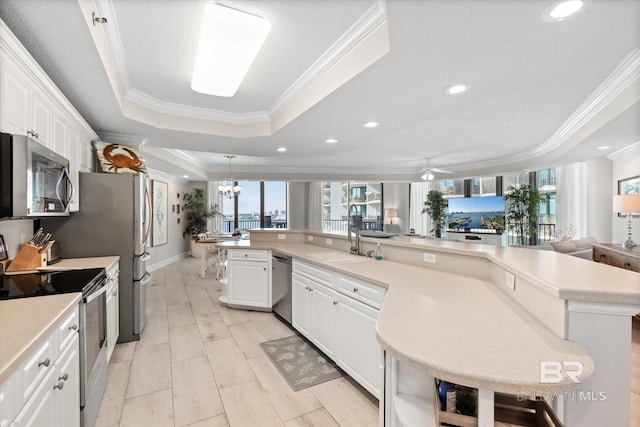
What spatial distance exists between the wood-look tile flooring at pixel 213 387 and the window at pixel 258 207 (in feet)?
20.8

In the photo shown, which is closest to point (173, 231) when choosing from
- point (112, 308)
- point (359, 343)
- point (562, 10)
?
point (112, 308)

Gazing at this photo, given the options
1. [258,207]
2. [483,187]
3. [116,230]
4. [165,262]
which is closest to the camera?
[116,230]

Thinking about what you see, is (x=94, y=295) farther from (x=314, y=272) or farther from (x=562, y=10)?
(x=562, y=10)

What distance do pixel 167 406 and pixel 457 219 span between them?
8488mm

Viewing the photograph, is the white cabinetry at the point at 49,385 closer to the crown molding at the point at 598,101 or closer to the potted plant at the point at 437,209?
the crown molding at the point at 598,101

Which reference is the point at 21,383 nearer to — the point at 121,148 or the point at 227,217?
the point at 121,148

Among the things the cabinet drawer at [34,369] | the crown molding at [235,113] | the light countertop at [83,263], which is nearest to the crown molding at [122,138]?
the crown molding at [235,113]

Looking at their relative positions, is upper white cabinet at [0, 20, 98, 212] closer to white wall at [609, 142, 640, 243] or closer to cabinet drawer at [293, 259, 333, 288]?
cabinet drawer at [293, 259, 333, 288]

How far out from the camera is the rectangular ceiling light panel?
1.75 meters

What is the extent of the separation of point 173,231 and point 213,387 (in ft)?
21.2

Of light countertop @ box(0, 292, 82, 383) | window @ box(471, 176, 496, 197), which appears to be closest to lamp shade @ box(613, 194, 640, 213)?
window @ box(471, 176, 496, 197)

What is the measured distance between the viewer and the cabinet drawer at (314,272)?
8.45ft

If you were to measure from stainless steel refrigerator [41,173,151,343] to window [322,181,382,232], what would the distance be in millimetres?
7344

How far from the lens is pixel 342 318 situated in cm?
236
